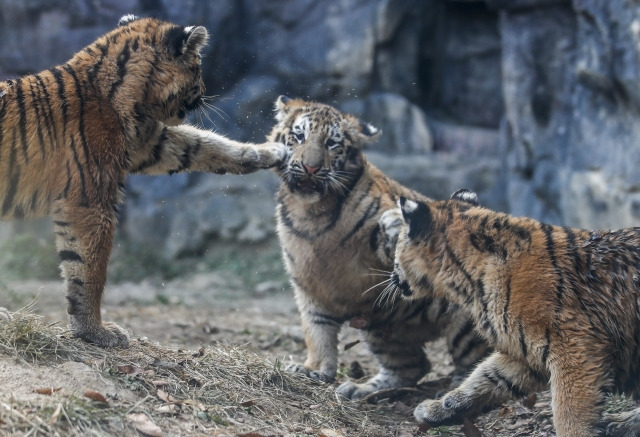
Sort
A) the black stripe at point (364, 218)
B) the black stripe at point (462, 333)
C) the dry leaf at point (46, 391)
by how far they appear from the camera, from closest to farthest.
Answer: the dry leaf at point (46, 391) < the black stripe at point (462, 333) < the black stripe at point (364, 218)

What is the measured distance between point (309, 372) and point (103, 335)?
1511 millimetres

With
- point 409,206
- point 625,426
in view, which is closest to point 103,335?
point 409,206

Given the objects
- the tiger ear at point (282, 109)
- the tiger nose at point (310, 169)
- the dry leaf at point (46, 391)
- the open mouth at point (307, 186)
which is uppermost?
the tiger ear at point (282, 109)

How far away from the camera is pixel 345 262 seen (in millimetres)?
5348

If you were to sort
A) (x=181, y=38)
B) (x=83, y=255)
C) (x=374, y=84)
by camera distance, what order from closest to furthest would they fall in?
(x=83, y=255), (x=181, y=38), (x=374, y=84)

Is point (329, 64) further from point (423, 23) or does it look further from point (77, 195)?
point (77, 195)

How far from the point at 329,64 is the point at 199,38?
18.9 ft

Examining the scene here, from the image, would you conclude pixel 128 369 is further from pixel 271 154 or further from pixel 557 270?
pixel 557 270

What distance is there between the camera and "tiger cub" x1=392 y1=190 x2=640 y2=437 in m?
3.93

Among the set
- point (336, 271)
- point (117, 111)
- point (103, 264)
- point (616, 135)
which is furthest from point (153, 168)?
point (616, 135)

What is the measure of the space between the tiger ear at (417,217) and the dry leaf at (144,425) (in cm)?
187

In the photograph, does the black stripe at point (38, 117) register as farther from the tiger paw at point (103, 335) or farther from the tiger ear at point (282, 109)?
the tiger ear at point (282, 109)

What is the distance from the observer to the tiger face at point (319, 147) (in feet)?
18.0

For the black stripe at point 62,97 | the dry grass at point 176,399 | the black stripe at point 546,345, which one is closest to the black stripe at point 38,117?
the black stripe at point 62,97
